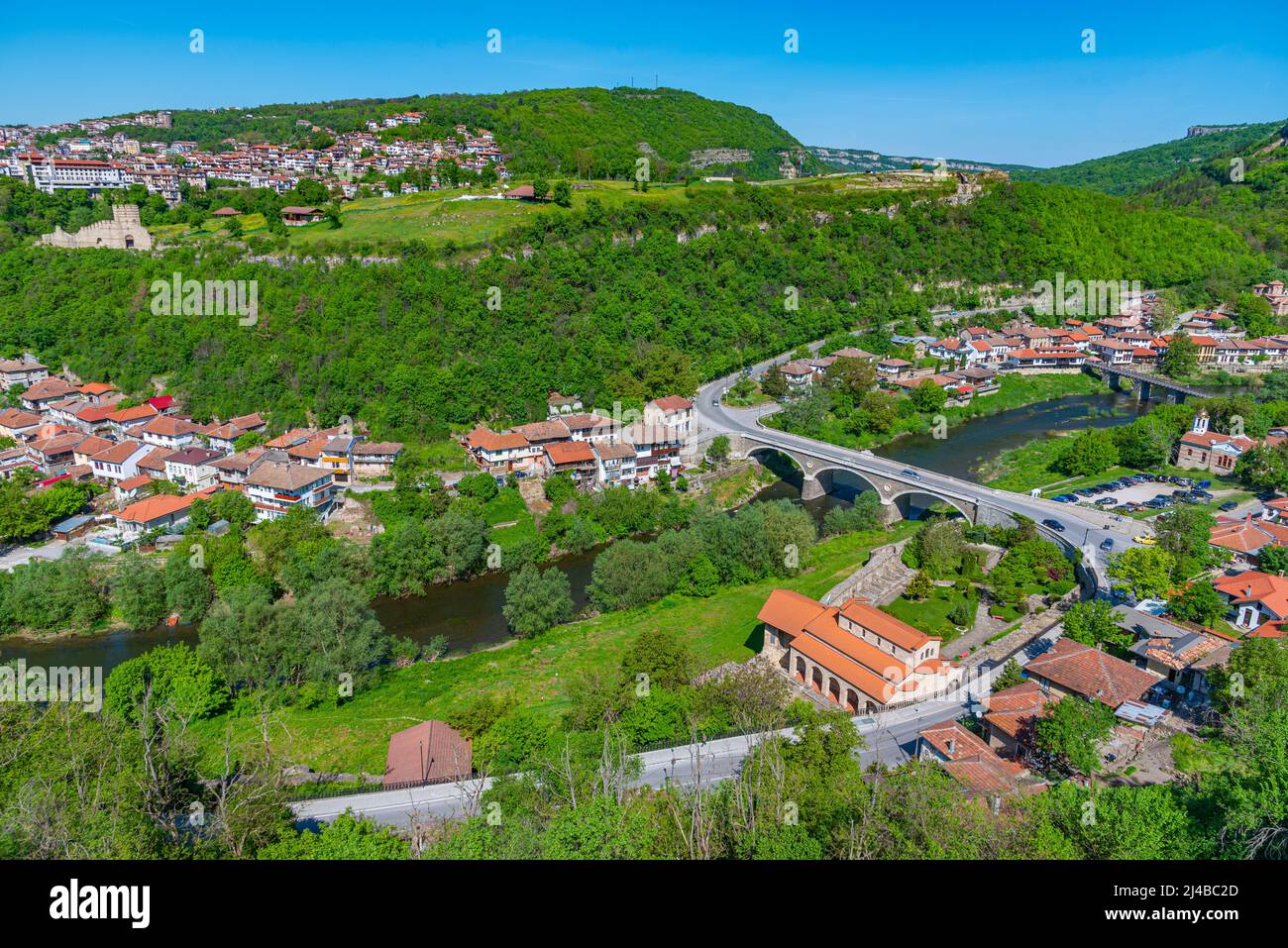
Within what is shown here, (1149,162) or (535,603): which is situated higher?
(1149,162)

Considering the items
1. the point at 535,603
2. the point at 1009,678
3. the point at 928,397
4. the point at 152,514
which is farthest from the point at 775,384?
the point at 152,514

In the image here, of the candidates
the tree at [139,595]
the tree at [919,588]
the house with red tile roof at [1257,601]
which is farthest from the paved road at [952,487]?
the tree at [139,595]

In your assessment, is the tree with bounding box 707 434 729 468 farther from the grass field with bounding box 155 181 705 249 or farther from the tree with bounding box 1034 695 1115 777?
the tree with bounding box 1034 695 1115 777

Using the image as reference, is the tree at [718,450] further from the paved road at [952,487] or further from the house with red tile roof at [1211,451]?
the house with red tile roof at [1211,451]

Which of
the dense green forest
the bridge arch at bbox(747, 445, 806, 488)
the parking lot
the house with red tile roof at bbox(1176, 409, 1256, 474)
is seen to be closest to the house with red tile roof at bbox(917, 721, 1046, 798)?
the parking lot

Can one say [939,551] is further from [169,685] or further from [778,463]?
[169,685]
